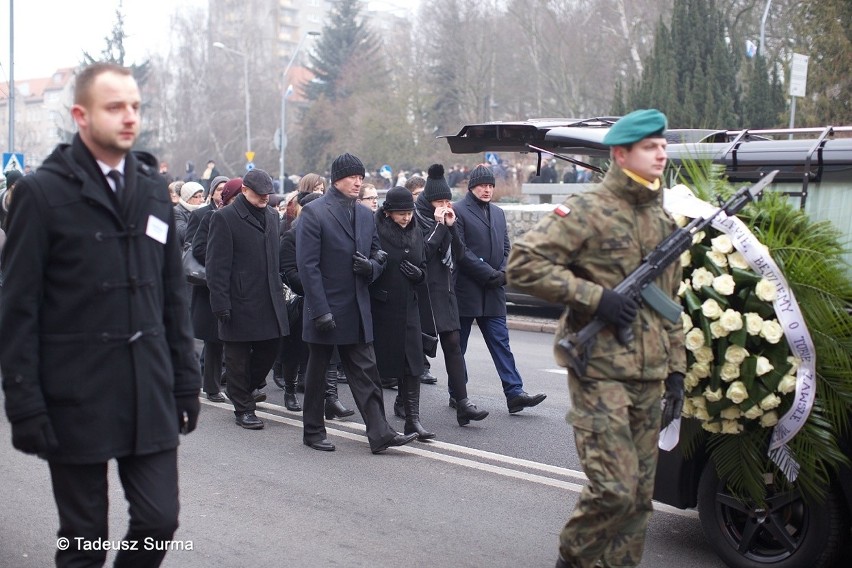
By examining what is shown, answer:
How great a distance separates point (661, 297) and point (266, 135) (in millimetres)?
67207

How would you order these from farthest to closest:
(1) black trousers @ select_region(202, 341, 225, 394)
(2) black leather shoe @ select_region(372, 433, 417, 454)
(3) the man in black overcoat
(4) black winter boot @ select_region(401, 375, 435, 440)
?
(1) black trousers @ select_region(202, 341, 225, 394) < (4) black winter boot @ select_region(401, 375, 435, 440) < (2) black leather shoe @ select_region(372, 433, 417, 454) < (3) the man in black overcoat

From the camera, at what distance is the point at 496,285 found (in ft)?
28.8

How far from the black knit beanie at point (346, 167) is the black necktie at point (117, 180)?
3.76 metres

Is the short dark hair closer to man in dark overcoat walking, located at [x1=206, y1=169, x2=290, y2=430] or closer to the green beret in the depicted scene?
the green beret

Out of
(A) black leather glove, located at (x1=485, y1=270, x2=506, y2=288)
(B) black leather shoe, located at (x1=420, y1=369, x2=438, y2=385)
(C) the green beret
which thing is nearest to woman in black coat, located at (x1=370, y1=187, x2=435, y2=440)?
(A) black leather glove, located at (x1=485, y1=270, x2=506, y2=288)

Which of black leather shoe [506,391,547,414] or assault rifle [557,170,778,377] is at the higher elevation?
assault rifle [557,170,778,377]

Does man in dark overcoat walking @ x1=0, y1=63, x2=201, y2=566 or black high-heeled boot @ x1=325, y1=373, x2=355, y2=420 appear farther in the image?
black high-heeled boot @ x1=325, y1=373, x2=355, y2=420

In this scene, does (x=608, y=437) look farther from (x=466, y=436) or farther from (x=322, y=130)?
(x=322, y=130)

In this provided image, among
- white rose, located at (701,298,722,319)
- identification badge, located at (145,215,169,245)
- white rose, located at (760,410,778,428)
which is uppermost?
identification badge, located at (145,215,169,245)

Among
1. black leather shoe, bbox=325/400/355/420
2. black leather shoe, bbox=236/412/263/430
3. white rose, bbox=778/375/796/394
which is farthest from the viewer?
black leather shoe, bbox=325/400/355/420

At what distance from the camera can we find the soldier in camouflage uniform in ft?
14.1

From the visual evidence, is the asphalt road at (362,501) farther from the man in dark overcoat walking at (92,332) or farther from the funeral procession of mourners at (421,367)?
the man in dark overcoat walking at (92,332)

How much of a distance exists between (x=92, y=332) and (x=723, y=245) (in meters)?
2.69

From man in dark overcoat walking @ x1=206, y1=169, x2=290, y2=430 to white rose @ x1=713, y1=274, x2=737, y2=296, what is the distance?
4.35m
